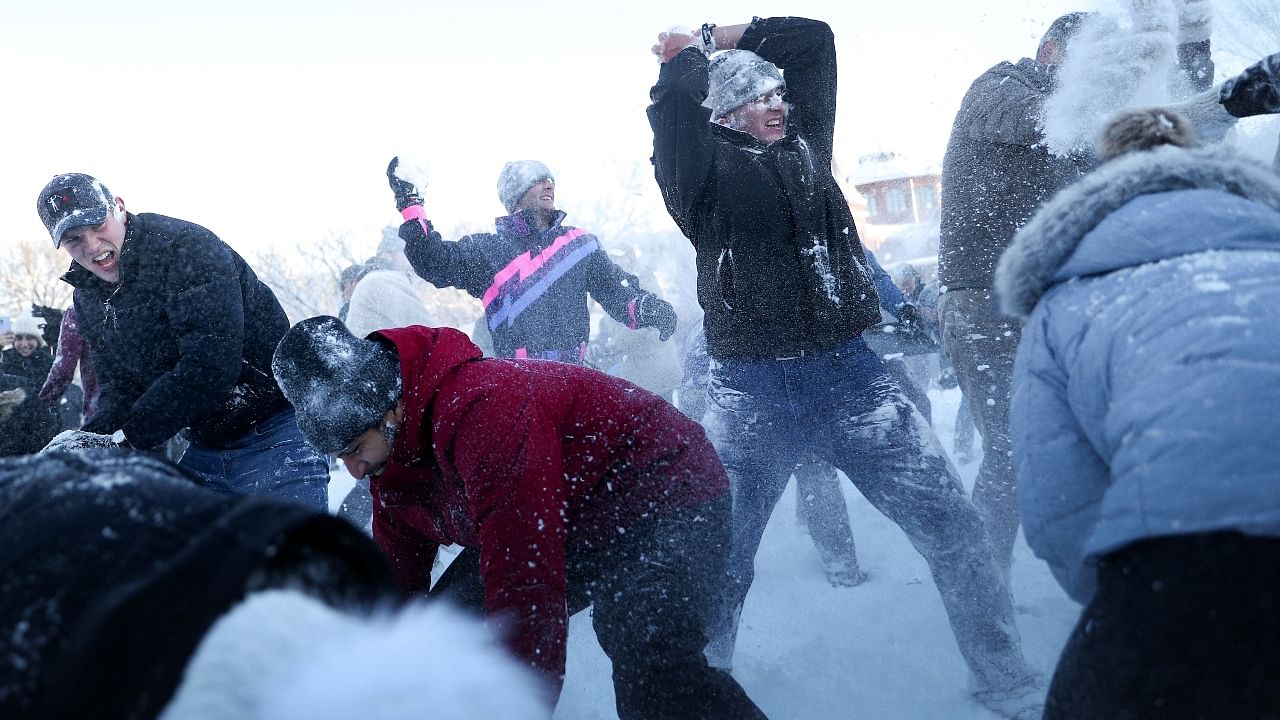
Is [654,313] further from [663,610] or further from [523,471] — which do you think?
[523,471]

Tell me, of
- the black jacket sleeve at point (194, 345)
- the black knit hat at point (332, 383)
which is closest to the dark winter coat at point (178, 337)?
the black jacket sleeve at point (194, 345)

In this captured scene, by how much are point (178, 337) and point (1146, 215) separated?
8.57 ft

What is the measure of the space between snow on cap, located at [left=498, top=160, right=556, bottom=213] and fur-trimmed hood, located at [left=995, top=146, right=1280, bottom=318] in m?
3.08

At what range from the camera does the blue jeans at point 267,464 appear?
2648mm

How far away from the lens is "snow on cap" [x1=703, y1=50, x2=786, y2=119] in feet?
9.05

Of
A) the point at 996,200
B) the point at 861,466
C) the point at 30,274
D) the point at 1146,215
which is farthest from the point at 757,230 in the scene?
the point at 30,274

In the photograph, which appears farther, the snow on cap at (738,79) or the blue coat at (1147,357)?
the snow on cap at (738,79)

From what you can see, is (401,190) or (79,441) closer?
(79,441)

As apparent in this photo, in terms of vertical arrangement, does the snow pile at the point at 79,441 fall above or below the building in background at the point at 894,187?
above

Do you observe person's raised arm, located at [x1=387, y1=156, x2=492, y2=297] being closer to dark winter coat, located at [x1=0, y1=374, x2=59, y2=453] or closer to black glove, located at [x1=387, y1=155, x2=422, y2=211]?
black glove, located at [x1=387, y1=155, x2=422, y2=211]

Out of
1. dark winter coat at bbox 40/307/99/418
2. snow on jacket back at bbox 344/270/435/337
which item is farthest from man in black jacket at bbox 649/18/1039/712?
snow on jacket back at bbox 344/270/435/337

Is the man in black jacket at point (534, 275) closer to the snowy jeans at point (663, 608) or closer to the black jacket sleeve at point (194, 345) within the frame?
the black jacket sleeve at point (194, 345)

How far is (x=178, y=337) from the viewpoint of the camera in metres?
2.61

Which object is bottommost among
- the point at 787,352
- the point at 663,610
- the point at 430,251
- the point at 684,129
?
the point at 663,610
